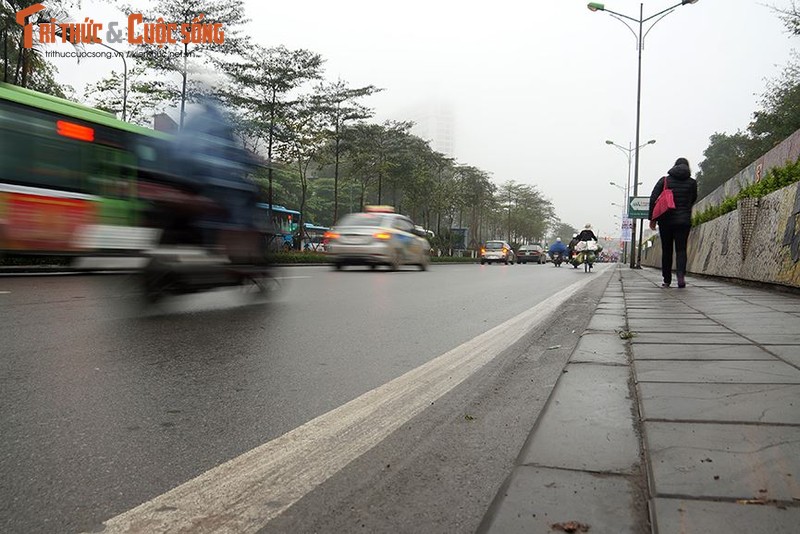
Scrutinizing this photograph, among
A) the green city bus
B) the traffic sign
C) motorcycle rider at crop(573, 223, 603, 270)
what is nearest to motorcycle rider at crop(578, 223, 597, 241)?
motorcycle rider at crop(573, 223, 603, 270)

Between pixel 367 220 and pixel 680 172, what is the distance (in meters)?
9.35

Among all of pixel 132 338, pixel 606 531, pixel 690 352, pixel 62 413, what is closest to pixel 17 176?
pixel 132 338

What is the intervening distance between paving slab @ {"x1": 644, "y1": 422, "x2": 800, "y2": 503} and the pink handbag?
7535 millimetres

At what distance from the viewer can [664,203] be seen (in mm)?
9125

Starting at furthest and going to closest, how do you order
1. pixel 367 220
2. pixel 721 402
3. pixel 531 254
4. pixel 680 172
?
pixel 531 254
pixel 367 220
pixel 680 172
pixel 721 402

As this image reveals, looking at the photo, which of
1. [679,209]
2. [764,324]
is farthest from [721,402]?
[679,209]

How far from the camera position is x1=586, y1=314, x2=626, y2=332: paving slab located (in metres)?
5.09

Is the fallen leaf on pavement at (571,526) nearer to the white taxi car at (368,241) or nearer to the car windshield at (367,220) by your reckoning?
the white taxi car at (368,241)

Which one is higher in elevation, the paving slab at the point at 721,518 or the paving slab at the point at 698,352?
the paving slab at the point at 698,352

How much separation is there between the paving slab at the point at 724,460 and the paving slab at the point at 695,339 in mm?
2078

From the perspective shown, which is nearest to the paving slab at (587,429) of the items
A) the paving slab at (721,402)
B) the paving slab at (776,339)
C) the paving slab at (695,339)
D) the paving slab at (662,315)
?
the paving slab at (721,402)

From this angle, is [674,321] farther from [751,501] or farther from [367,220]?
[367,220]

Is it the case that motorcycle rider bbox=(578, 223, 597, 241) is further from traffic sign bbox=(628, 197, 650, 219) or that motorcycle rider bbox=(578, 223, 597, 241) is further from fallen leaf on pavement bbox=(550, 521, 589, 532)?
fallen leaf on pavement bbox=(550, 521, 589, 532)

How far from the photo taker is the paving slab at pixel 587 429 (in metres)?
1.96
